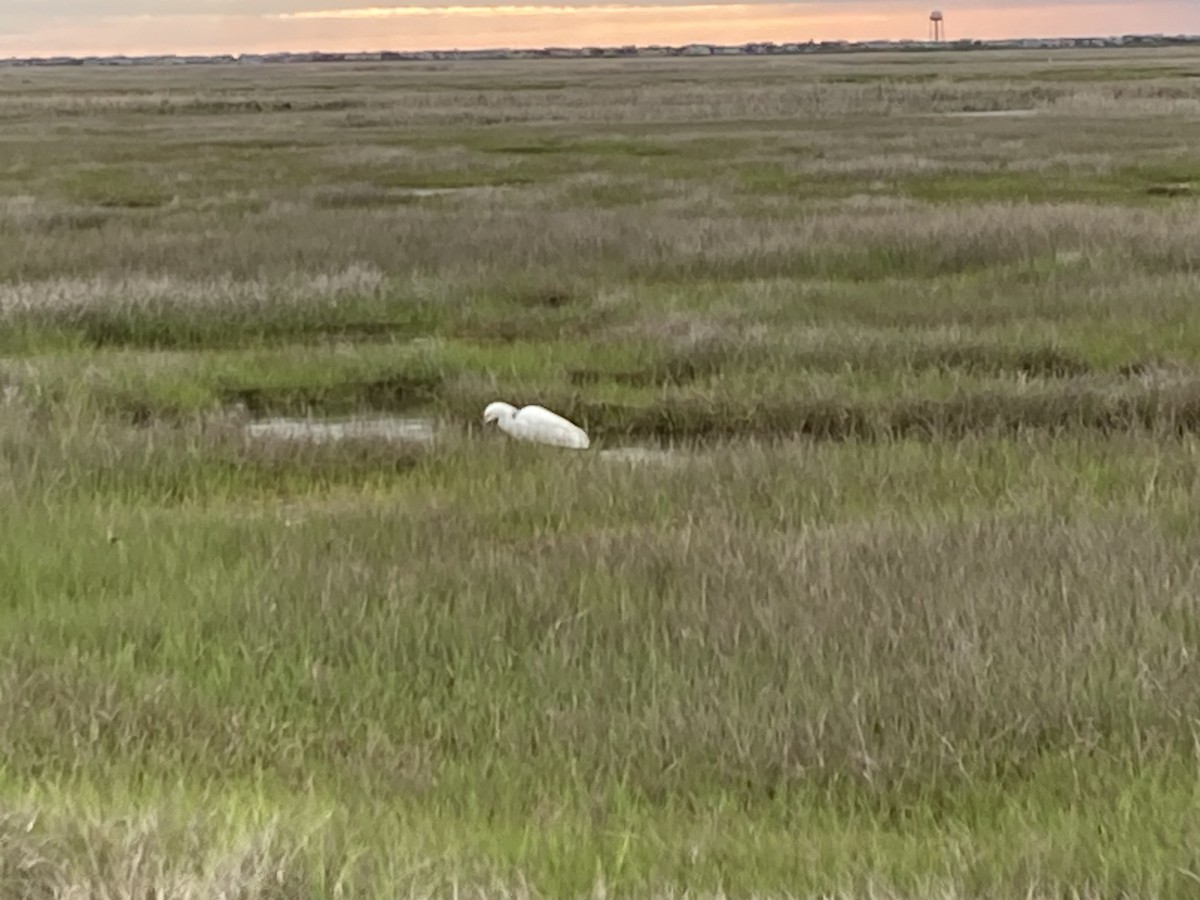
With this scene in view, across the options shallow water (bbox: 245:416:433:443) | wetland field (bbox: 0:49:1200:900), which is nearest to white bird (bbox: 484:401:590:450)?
wetland field (bbox: 0:49:1200:900)

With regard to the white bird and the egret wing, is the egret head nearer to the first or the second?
the white bird

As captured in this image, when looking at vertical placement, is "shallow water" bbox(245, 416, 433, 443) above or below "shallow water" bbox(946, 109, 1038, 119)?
below

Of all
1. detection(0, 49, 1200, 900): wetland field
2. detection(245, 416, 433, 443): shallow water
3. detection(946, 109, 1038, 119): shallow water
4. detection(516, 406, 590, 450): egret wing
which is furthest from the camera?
detection(946, 109, 1038, 119): shallow water

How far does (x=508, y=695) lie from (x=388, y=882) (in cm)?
160

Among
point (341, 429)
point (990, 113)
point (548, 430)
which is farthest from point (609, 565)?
point (990, 113)

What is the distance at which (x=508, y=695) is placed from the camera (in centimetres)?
493

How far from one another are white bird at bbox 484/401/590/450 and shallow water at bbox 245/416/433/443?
525 millimetres

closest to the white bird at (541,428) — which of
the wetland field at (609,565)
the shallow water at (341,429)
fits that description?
the wetland field at (609,565)

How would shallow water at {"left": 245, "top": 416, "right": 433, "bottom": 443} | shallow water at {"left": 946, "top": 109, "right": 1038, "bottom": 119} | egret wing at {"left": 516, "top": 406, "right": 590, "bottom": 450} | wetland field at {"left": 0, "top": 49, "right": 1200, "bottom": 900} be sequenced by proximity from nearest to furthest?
wetland field at {"left": 0, "top": 49, "right": 1200, "bottom": 900} < egret wing at {"left": 516, "top": 406, "right": 590, "bottom": 450} < shallow water at {"left": 245, "top": 416, "right": 433, "bottom": 443} < shallow water at {"left": 946, "top": 109, "right": 1038, "bottom": 119}

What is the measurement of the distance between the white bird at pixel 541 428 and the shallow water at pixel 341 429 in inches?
20.7

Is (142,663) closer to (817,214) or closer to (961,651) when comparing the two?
(961,651)

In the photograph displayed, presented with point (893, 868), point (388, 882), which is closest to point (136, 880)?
point (388, 882)

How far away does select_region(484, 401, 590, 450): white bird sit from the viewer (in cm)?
955

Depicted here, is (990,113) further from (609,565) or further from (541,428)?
(609,565)
